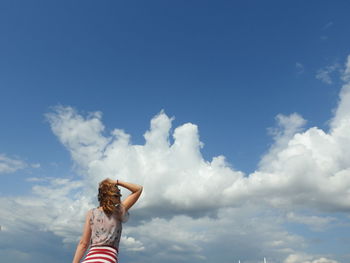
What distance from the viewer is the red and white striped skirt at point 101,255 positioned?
6.98 meters

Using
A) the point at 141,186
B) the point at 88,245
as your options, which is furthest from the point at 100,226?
the point at 141,186

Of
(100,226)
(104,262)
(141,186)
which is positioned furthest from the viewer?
(141,186)

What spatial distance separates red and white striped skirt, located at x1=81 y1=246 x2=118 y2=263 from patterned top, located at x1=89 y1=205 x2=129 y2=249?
0.10m

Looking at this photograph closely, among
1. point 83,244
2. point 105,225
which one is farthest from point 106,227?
point 83,244

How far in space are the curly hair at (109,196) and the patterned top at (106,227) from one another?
0.14 m

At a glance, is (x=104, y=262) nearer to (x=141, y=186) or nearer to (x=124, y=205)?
(x=124, y=205)

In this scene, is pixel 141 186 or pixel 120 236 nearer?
pixel 120 236

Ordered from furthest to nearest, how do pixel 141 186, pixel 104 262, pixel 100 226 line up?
pixel 141 186 < pixel 100 226 < pixel 104 262

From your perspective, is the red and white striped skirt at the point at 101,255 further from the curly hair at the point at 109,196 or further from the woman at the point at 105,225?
the curly hair at the point at 109,196

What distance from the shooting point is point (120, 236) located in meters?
7.66

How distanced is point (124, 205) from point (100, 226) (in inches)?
26.6

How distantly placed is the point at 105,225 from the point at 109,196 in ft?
1.84

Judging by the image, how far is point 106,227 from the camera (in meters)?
7.42

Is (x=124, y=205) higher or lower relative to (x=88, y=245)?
higher
